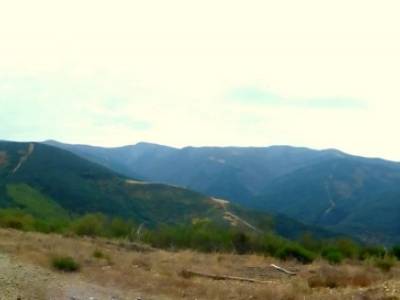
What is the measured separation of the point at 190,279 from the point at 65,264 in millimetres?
4134

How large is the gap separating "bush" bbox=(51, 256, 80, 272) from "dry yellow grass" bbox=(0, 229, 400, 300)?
271mm

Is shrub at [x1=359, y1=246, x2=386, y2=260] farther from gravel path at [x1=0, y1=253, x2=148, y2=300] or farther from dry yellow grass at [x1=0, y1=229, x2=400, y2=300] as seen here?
gravel path at [x1=0, y1=253, x2=148, y2=300]

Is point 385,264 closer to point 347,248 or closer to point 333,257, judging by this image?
point 333,257

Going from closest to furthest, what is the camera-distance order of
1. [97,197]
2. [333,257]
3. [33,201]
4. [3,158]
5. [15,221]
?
[333,257] < [15,221] < [33,201] < [97,197] < [3,158]

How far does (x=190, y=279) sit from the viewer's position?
21.5 m

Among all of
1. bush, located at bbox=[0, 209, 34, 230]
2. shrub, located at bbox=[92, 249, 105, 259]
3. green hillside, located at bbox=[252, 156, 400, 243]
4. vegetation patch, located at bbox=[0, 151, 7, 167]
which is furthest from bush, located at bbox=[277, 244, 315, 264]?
vegetation patch, located at bbox=[0, 151, 7, 167]

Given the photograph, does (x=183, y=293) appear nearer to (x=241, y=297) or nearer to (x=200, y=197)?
(x=241, y=297)

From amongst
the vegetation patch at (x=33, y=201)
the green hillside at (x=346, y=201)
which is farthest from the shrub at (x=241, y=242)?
the green hillside at (x=346, y=201)

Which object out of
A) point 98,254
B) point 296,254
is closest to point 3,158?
point 296,254

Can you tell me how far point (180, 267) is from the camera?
24641mm

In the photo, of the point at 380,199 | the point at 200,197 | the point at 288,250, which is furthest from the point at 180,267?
the point at 380,199

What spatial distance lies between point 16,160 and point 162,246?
66020 millimetres

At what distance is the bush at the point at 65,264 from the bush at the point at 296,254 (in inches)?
694

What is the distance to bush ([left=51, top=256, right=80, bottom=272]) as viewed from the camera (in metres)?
21.4
